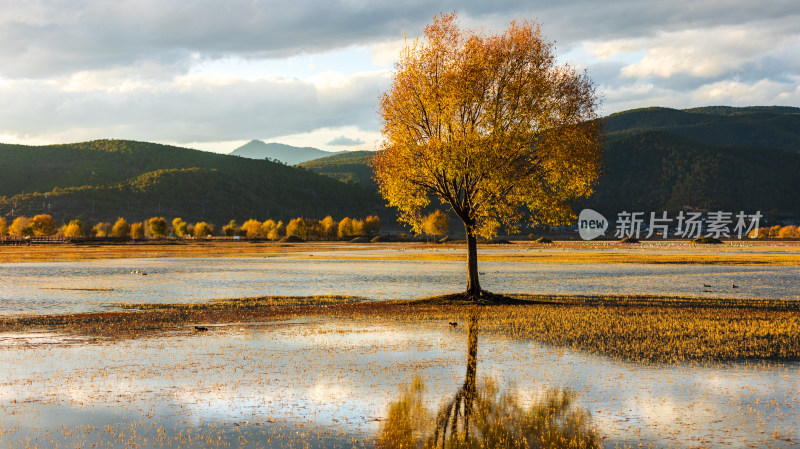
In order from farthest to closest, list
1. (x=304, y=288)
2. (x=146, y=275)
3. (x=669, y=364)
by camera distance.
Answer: (x=146, y=275) → (x=304, y=288) → (x=669, y=364)

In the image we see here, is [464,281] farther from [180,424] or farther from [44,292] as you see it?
[180,424]

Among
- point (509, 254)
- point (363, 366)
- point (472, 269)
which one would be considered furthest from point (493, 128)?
point (509, 254)

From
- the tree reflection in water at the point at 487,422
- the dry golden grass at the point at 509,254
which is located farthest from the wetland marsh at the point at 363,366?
the dry golden grass at the point at 509,254

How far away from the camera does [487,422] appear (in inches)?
551

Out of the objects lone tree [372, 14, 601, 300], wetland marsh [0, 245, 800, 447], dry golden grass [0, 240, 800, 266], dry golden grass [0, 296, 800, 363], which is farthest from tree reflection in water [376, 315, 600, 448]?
dry golden grass [0, 240, 800, 266]

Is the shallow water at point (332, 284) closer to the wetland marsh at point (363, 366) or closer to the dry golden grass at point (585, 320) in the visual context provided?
the wetland marsh at point (363, 366)

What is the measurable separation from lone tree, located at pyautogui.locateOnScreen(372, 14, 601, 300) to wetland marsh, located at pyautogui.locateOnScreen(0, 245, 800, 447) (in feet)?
20.2

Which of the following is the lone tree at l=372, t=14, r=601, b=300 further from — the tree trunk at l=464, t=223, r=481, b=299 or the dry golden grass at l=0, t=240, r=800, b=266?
the dry golden grass at l=0, t=240, r=800, b=266

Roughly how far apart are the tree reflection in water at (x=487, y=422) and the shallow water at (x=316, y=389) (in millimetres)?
356

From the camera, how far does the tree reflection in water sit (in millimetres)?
12625

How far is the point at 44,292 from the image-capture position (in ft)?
157

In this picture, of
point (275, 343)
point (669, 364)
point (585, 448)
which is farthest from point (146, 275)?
point (585, 448)

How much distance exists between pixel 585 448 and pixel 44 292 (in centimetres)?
4513

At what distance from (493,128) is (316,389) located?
22187mm
